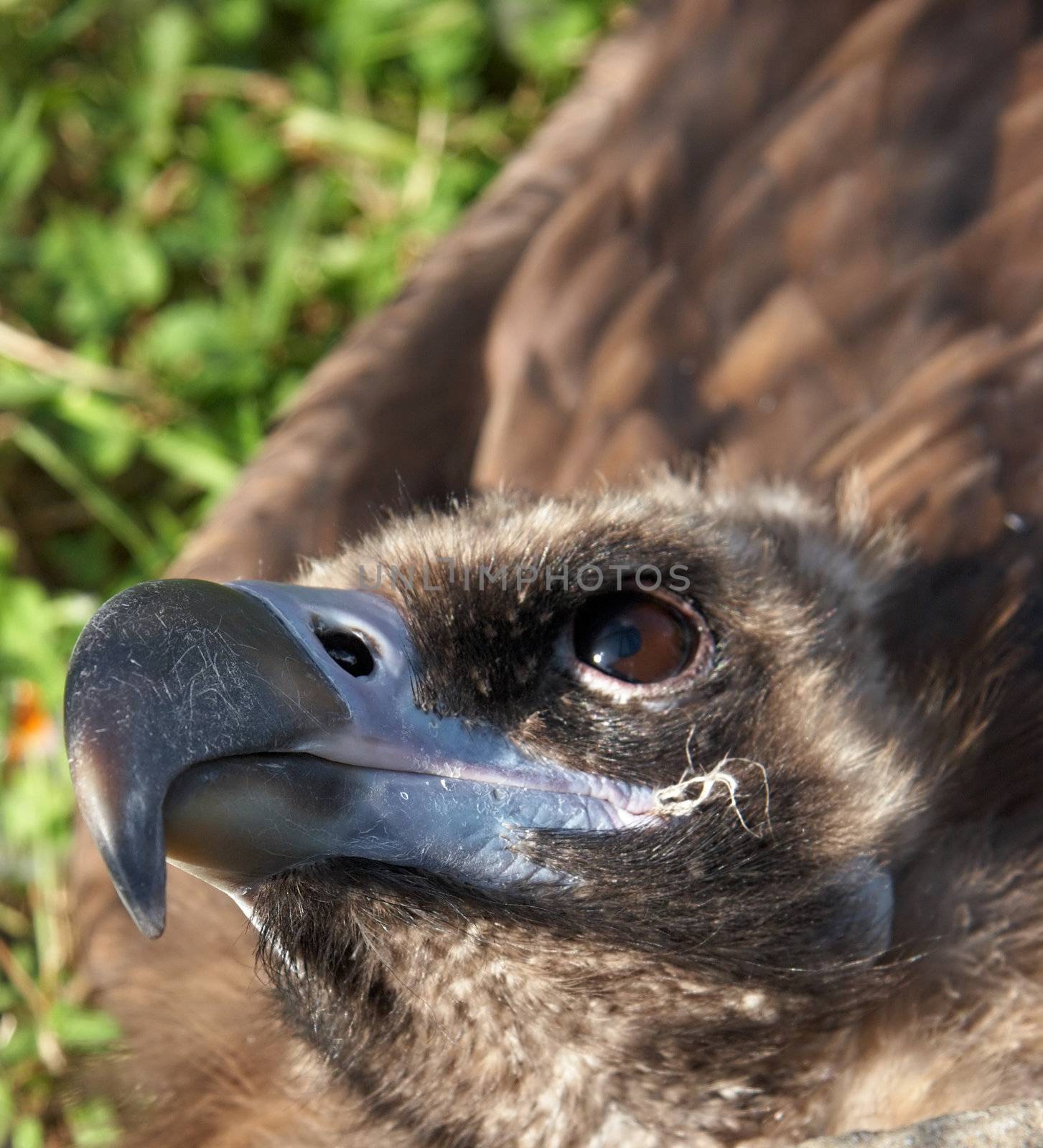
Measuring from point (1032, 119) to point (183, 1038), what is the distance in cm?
210

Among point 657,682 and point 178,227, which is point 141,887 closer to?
point 657,682

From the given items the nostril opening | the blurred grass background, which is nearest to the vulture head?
the nostril opening

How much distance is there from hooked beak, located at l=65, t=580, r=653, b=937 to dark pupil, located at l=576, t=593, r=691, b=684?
0.43 ft

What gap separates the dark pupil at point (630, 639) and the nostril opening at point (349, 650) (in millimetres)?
243

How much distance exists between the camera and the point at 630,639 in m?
1.98

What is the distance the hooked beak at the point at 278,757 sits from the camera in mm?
1639

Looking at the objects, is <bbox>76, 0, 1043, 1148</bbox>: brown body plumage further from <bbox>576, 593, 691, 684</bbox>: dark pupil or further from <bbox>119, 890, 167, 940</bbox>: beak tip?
<bbox>119, 890, 167, 940</bbox>: beak tip

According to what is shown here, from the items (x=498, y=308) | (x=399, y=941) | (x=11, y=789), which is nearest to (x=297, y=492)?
(x=498, y=308)

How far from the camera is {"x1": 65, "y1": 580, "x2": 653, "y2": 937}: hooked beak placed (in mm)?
1639

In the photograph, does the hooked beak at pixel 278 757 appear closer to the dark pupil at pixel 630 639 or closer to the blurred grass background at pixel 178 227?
the dark pupil at pixel 630 639

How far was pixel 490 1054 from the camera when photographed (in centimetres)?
203

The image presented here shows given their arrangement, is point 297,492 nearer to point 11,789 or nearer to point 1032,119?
point 11,789

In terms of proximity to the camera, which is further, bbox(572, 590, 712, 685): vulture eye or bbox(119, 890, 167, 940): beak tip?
bbox(572, 590, 712, 685): vulture eye

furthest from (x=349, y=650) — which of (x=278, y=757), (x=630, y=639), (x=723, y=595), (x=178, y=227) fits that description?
(x=178, y=227)
